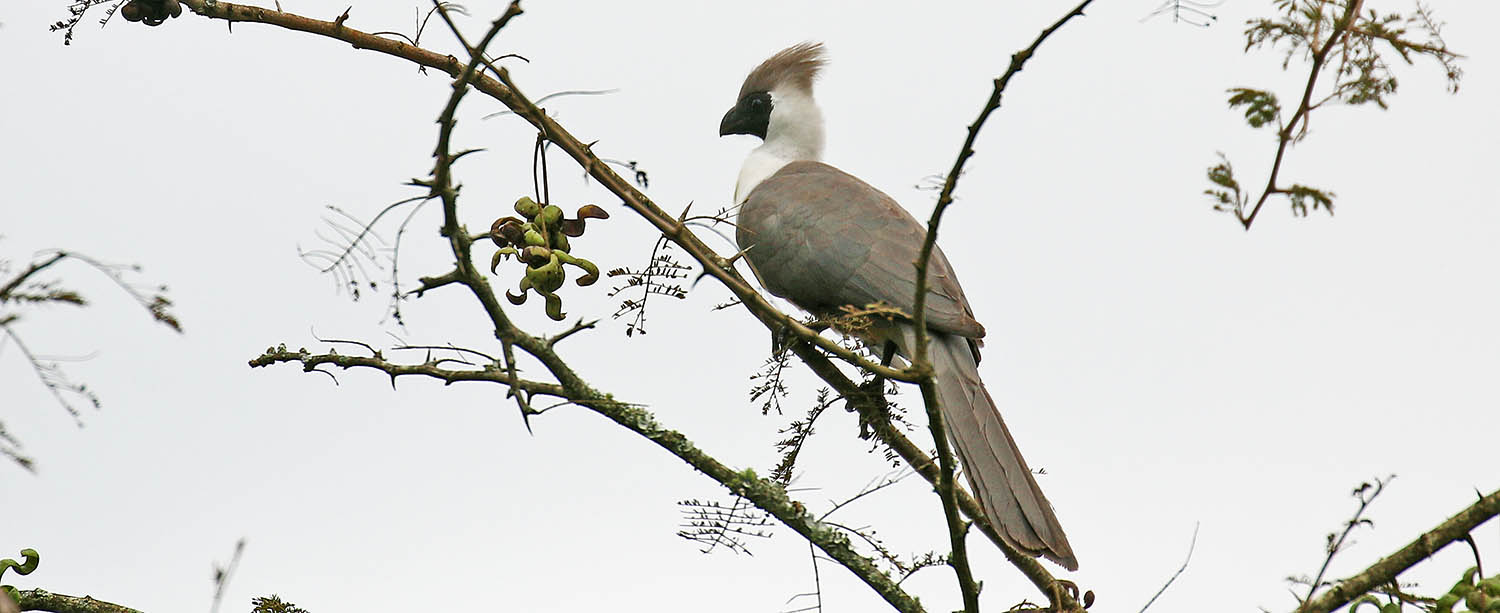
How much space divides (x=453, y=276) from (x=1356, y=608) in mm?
1622

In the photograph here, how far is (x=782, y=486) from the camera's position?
9.16 feet

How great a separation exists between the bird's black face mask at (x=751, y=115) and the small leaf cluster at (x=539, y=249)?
3.10 m

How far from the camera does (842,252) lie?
13.1 feet

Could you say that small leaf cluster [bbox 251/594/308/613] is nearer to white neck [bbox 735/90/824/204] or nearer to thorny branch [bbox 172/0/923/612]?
thorny branch [bbox 172/0/923/612]

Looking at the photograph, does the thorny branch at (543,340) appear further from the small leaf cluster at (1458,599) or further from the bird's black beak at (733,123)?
the bird's black beak at (733,123)

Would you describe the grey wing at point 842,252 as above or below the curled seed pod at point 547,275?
above

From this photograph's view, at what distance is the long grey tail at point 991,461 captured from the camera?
3.00 m

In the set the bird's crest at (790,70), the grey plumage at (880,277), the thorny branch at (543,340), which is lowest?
the thorny branch at (543,340)

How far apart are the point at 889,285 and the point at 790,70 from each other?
1.87m

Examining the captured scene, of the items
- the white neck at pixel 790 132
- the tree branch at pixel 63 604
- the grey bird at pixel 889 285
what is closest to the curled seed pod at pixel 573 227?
the grey bird at pixel 889 285

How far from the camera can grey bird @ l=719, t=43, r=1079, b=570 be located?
3.11 metres

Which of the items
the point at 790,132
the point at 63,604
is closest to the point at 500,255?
the point at 63,604

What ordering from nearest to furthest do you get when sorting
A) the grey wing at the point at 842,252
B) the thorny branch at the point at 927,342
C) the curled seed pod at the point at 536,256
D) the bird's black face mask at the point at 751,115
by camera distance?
the thorny branch at the point at 927,342
the curled seed pod at the point at 536,256
the grey wing at the point at 842,252
the bird's black face mask at the point at 751,115

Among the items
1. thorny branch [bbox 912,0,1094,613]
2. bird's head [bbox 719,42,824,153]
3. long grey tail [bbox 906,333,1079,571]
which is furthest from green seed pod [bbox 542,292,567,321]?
bird's head [bbox 719,42,824,153]
